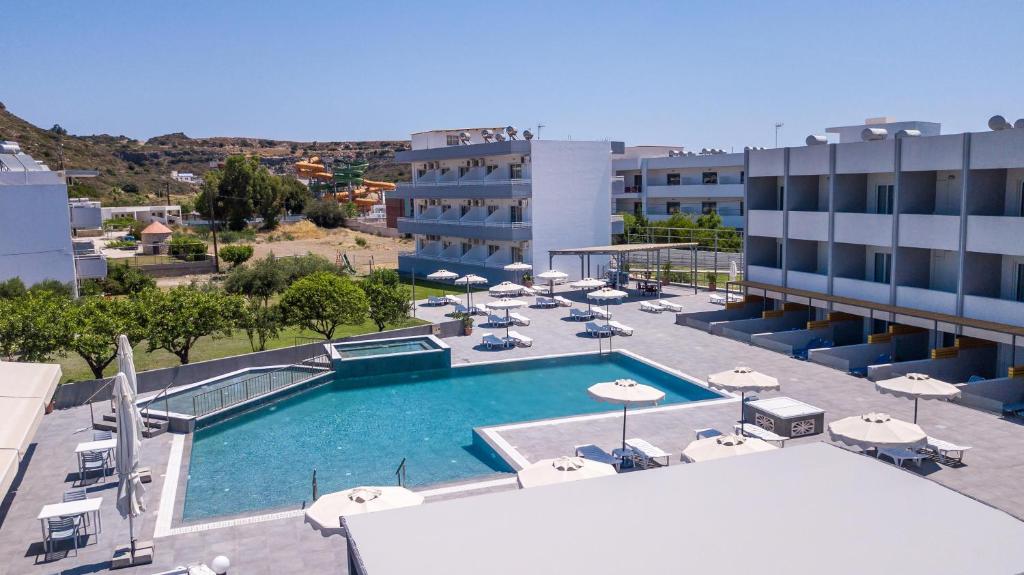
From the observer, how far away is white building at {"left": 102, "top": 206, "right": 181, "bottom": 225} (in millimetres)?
92562

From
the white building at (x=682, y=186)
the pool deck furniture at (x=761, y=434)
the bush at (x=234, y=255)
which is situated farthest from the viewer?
the white building at (x=682, y=186)

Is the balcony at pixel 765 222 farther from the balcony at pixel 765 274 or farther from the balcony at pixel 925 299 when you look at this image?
the balcony at pixel 925 299

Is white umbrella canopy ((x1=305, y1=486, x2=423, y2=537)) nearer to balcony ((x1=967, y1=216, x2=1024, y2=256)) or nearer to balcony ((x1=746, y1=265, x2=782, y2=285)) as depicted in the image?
balcony ((x1=967, y1=216, x2=1024, y2=256))

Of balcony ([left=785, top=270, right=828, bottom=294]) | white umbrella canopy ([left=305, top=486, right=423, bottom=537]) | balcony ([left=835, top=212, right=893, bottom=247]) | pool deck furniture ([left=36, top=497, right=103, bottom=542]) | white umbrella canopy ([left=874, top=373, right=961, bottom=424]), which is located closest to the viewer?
white umbrella canopy ([left=305, top=486, right=423, bottom=537])

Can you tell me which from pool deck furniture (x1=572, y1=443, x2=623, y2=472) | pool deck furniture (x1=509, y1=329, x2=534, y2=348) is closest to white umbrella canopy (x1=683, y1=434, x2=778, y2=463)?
pool deck furniture (x1=572, y1=443, x2=623, y2=472)

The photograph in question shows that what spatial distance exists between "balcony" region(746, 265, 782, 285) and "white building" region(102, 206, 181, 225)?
252 ft

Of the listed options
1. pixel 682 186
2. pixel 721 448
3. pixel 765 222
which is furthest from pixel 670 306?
pixel 682 186

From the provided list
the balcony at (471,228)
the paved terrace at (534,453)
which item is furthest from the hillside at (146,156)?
the paved terrace at (534,453)

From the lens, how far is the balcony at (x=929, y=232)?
83.0 ft

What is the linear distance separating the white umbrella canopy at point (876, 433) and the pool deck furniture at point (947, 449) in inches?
70.2

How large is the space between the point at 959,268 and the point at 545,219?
28.5 metres

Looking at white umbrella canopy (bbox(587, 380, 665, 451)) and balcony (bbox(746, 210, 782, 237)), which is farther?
balcony (bbox(746, 210, 782, 237))

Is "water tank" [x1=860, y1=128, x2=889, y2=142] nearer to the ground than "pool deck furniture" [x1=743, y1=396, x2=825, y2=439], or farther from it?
farther from it

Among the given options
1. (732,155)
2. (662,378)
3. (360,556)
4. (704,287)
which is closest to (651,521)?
(360,556)
